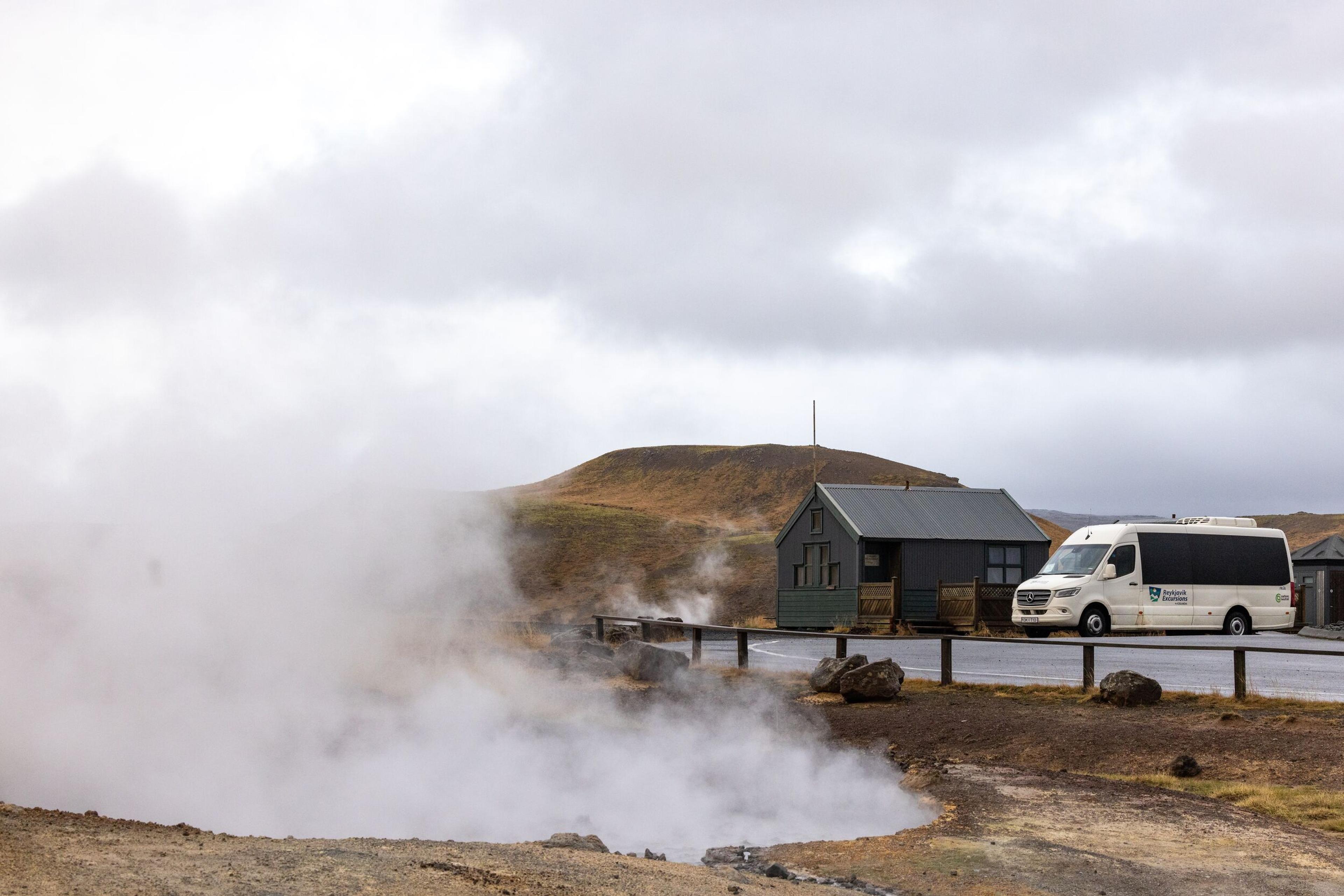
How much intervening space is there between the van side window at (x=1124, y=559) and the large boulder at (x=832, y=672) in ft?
40.9

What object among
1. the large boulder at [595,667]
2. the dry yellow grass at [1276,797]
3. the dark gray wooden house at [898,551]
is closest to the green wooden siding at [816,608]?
the dark gray wooden house at [898,551]

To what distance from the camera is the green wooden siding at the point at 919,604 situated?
39.4 metres

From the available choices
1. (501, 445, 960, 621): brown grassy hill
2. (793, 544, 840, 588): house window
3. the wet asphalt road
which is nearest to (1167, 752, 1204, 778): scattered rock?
the wet asphalt road

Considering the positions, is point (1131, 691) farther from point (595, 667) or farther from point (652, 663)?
point (595, 667)

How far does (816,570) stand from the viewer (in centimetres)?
4294

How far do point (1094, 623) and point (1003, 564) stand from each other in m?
12.1

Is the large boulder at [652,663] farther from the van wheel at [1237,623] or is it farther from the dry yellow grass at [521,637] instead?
the van wheel at [1237,623]

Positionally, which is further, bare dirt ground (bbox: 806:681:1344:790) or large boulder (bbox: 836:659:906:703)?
large boulder (bbox: 836:659:906:703)

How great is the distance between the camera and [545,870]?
7.67 m

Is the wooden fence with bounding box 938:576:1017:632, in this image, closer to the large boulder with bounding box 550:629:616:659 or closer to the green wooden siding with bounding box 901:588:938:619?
the green wooden siding with bounding box 901:588:938:619

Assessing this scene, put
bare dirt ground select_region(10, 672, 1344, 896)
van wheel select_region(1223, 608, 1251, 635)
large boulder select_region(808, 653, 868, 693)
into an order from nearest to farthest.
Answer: bare dirt ground select_region(10, 672, 1344, 896), large boulder select_region(808, 653, 868, 693), van wheel select_region(1223, 608, 1251, 635)

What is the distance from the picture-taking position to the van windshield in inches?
1148

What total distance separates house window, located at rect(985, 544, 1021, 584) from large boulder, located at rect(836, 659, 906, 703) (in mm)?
24343

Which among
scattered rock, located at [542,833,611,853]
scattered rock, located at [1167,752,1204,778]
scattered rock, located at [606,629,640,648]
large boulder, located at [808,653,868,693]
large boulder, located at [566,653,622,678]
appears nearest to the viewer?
scattered rock, located at [542,833,611,853]
